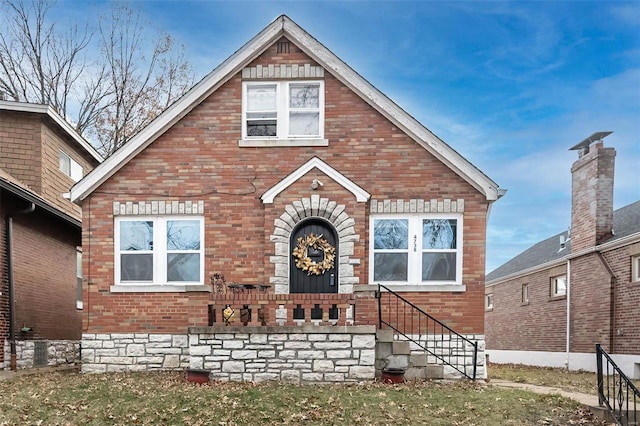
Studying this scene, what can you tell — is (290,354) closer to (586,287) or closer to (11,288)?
(11,288)

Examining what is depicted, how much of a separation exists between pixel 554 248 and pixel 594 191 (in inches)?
227

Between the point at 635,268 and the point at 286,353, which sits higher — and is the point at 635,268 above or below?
above

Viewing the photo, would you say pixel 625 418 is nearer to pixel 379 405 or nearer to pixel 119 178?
pixel 379 405

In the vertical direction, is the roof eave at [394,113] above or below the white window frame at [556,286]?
above

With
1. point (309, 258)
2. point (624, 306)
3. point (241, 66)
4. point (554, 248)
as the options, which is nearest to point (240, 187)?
→ point (309, 258)

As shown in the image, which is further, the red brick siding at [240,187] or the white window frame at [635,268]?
the white window frame at [635,268]

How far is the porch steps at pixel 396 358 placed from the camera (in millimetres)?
10188

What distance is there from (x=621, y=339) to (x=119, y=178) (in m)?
14.2

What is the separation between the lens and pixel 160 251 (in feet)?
38.5

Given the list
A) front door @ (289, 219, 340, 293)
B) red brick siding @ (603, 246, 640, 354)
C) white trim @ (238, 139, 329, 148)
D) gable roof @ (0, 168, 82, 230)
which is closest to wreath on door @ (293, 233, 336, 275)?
front door @ (289, 219, 340, 293)

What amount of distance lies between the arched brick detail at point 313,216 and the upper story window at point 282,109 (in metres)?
1.67

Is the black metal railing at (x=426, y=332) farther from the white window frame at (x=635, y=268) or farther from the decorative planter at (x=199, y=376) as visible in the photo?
the white window frame at (x=635, y=268)

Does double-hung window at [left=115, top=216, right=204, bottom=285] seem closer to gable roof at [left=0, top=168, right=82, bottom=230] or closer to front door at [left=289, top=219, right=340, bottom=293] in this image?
front door at [left=289, top=219, right=340, bottom=293]

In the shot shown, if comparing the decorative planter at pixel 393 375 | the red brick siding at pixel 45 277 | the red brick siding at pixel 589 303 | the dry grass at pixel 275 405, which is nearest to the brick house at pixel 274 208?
the decorative planter at pixel 393 375
